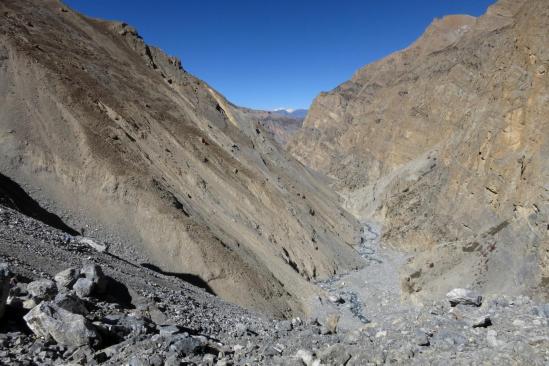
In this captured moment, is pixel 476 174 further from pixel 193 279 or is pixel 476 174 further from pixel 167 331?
pixel 167 331

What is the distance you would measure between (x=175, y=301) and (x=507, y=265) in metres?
15.0

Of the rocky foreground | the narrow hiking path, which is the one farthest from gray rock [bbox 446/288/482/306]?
the narrow hiking path

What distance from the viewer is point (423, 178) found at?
41344 millimetres

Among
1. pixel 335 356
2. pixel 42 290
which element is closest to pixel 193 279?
pixel 42 290

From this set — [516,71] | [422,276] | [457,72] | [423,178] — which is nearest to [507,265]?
[422,276]

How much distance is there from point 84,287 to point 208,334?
2.89 m

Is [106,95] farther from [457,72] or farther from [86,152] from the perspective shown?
[457,72]

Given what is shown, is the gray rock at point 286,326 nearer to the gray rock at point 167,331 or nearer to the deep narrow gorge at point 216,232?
the deep narrow gorge at point 216,232

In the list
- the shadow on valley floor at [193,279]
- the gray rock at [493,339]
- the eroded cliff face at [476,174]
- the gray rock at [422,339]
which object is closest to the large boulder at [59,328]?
the gray rock at [422,339]

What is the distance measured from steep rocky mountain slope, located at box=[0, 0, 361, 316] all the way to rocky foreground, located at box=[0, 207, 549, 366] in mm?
8506

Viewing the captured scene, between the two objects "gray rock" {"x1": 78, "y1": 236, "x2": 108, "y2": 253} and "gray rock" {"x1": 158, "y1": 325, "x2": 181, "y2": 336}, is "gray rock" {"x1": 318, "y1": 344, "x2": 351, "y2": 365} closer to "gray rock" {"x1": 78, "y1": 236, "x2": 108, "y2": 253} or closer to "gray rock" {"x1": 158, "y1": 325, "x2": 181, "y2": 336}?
"gray rock" {"x1": 158, "y1": 325, "x2": 181, "y2": 336}

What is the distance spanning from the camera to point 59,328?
6.55 meters

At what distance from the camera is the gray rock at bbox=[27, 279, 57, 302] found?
7504mm

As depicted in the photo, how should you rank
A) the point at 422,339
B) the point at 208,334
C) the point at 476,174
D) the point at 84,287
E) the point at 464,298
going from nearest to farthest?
the point at 422,339
the point at 464,298
the point at 84,287
the point at 208,334
the point at 476,174
